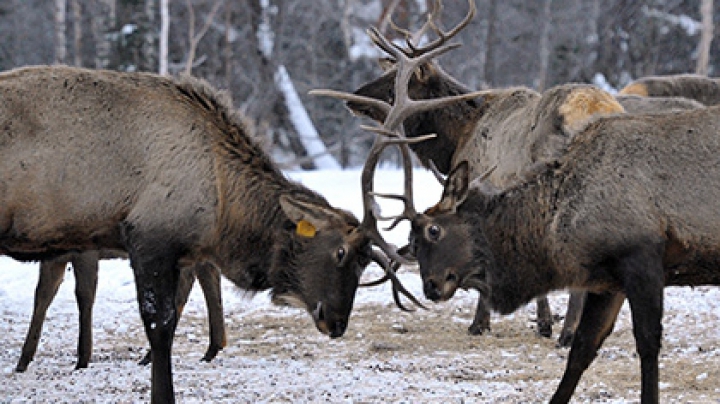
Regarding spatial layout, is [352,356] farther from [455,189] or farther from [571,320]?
[455,189]

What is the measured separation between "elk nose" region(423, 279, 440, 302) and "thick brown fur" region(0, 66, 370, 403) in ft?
1.34

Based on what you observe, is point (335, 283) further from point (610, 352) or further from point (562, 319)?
point (562, 319)

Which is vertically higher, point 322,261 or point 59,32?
point 322,261

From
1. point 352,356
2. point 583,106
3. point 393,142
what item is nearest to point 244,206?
point 393,142

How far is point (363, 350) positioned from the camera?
8.24m

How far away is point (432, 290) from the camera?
6.52 metres

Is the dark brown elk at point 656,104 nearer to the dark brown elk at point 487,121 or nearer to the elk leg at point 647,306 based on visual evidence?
the dark brown elk at point 487,121

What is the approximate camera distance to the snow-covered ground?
6.75 meters

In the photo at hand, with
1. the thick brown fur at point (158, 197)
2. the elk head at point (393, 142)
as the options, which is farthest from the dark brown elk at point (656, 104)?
the thick brown fur at point (158, 197)

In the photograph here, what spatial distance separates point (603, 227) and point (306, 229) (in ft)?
5.70

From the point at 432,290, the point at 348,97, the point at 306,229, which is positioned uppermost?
the point at 348,97

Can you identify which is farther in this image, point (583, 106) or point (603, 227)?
point (583, 106)

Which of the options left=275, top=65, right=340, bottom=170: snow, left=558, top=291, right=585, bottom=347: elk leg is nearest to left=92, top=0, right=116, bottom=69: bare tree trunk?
left=275, top=65, right=340, bottom=170: snow

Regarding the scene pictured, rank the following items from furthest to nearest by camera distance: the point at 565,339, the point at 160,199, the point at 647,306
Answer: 1. the point at 565,339
2. the point at 160,199
3. the point at 647,306
